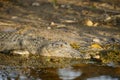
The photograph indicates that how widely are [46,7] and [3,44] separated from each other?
2.96 m

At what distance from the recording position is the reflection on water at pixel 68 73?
4.69 metres

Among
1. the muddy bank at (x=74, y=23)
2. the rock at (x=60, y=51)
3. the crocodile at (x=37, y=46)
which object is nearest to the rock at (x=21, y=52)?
the crocodile at (x=37, y=46)

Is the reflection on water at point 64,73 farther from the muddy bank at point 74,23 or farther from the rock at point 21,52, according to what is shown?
the rock at point 21,52

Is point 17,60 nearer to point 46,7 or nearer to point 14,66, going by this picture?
point 14,66

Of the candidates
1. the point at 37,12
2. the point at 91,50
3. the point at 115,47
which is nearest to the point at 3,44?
the point at 91,50

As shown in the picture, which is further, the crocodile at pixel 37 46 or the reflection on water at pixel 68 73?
the crocodile at pixel 37 46

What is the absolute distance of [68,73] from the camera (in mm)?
4855

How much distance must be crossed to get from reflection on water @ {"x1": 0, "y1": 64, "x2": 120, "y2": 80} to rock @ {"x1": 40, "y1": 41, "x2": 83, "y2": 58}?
0.34 meters

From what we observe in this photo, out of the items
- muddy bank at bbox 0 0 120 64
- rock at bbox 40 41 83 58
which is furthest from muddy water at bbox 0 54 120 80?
muddy bank at bbox 0 0 120 64

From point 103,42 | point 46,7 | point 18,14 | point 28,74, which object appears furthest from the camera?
point 46,7

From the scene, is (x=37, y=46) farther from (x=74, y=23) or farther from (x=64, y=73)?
(x=74, y=23)

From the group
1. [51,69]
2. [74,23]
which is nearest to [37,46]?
[51,69]

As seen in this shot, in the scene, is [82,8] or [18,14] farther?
[82,8]

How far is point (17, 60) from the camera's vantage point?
17.3 ft
